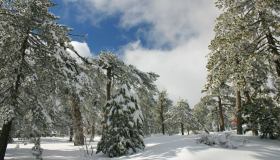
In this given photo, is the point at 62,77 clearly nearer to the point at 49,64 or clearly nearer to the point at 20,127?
the point at 49,64

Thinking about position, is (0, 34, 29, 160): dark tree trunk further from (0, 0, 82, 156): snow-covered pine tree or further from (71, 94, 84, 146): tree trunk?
(71, 94, 84, 146): tree trunk

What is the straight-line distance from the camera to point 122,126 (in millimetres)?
16266

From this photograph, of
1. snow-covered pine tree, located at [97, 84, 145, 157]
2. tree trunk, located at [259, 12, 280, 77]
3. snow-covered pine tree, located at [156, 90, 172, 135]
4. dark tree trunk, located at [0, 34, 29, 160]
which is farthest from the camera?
snow-covered pine tree, located at [156, 90, 172, 135]

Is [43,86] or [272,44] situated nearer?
[43,86]

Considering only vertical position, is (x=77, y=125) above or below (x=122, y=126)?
above

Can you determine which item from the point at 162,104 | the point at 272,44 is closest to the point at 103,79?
the point at 272,44

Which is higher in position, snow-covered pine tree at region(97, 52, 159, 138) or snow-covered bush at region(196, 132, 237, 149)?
snow-covered pine tree at region(97, 52, 159, 138)

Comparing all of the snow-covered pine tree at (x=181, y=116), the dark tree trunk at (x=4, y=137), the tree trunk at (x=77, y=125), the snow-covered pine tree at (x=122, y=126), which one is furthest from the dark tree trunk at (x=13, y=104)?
the snow-covered pine tree at (x=181, y=116)

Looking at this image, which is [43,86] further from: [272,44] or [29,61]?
[272,44]

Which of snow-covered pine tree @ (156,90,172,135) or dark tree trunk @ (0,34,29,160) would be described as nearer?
dark tree trunk @ (0,34,29,160)

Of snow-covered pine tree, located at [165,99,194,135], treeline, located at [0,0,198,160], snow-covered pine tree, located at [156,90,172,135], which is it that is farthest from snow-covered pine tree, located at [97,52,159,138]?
snow-covered pine tree, located at [165,99,194,135]

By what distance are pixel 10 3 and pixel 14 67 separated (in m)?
2.69

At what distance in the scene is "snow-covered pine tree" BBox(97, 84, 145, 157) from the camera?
16080 millimetres

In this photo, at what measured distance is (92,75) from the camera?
19.3m
